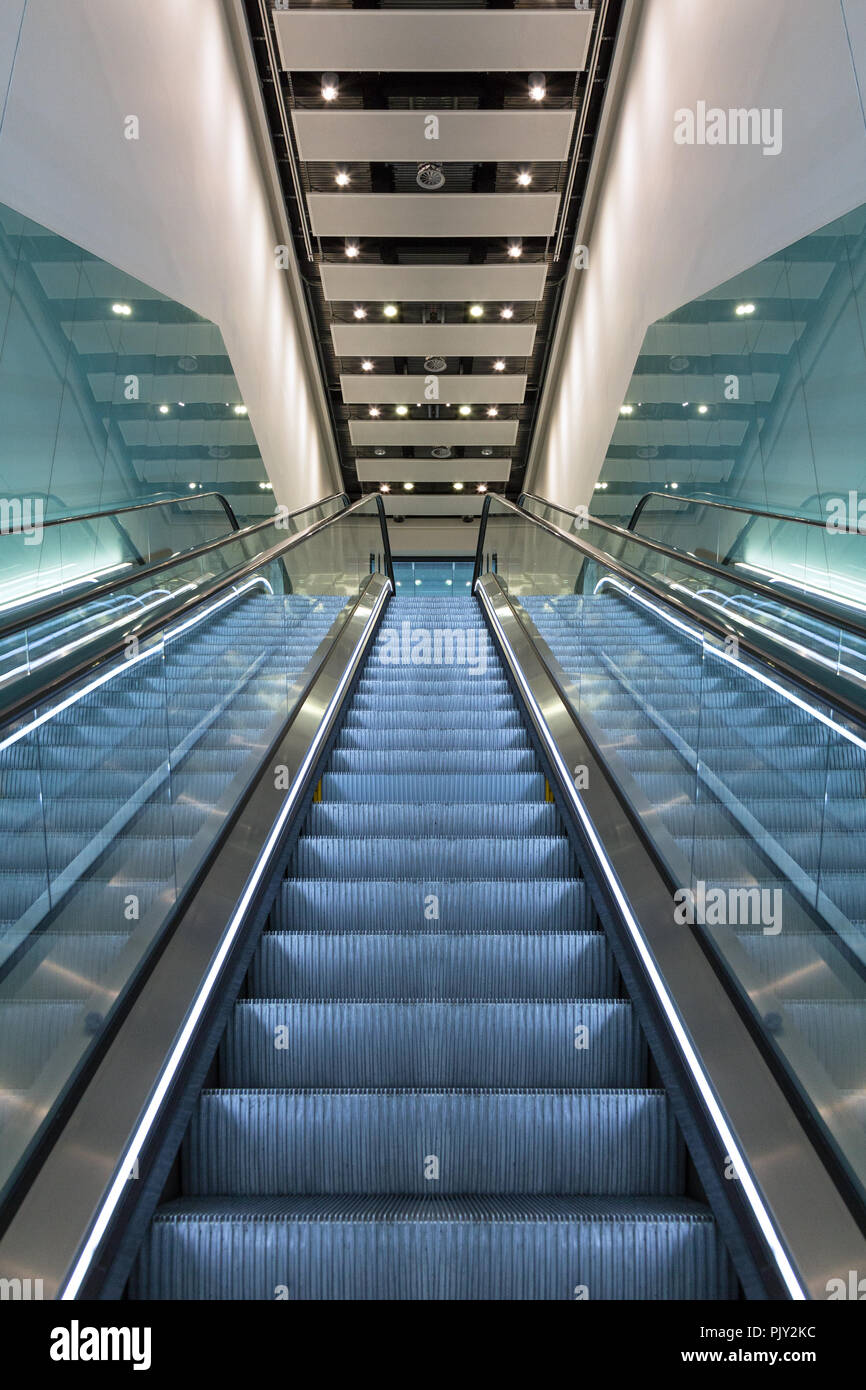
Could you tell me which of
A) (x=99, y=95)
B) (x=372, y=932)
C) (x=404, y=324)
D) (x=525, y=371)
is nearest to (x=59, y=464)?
(x=99, y=95)

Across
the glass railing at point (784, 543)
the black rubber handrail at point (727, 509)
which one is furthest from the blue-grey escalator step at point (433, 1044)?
the black rubber handrail at point (727, 509)

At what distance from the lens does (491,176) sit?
12.0m

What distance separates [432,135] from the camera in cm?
1071

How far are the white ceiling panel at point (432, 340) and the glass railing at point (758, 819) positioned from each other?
1218 centimetres

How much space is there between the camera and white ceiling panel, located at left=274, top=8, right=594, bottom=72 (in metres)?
9.22

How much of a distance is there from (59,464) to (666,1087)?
567cm

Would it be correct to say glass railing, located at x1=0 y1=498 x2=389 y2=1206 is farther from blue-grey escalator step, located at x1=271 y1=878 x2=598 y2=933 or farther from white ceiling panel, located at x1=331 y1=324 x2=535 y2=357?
white ceiling panel, located at x1=331 y1=324 x2=535 y2=357

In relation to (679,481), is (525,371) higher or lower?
higher

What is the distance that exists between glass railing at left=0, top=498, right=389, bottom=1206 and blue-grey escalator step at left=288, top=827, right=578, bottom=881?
42 centimetres

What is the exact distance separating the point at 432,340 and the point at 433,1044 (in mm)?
14398

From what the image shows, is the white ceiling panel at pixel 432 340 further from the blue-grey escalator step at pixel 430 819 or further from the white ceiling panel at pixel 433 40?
the blue-grey escalator step at pixel 430 819

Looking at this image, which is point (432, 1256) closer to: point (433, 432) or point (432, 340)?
point (432, 340)

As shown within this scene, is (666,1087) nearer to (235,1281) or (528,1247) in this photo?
(528,1247)

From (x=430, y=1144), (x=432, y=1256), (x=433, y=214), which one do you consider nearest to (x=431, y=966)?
(x=430, y=1144)
